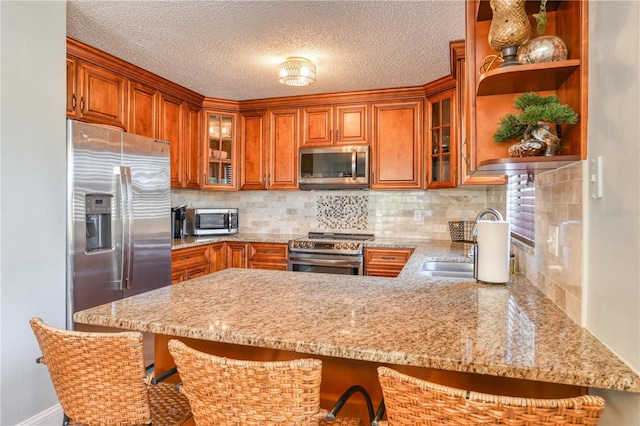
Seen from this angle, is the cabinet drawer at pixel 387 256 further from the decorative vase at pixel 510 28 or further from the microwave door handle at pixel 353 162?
the decorative vase at pixel 510 28

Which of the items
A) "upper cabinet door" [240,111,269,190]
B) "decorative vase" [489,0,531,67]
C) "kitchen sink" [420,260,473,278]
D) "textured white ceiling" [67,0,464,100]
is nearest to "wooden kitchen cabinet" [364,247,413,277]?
"kitchen sink" [420,260,473,278]

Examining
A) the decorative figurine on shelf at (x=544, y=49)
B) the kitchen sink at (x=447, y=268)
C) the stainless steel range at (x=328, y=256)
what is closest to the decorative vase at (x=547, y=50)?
the decorative figurine on shelf at (x=544, y=49)

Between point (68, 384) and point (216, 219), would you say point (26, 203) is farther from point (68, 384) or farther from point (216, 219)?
point (216, 219)

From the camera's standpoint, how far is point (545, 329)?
119cm

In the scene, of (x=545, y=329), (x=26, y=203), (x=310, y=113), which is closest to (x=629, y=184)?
(x=545, y=329)

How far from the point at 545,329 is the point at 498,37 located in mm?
930

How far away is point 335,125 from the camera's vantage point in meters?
4.09

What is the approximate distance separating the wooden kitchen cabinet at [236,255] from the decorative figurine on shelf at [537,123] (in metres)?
3.13

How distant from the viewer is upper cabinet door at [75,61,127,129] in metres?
2.86

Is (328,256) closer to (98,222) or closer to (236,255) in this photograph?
(236,255)

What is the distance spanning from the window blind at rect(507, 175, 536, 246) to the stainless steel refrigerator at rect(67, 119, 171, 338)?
2.47 meters

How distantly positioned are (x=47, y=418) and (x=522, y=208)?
9.58ft

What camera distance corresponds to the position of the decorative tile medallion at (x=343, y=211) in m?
4.34

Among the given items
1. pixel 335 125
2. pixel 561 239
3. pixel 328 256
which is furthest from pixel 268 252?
pixel 561 239
